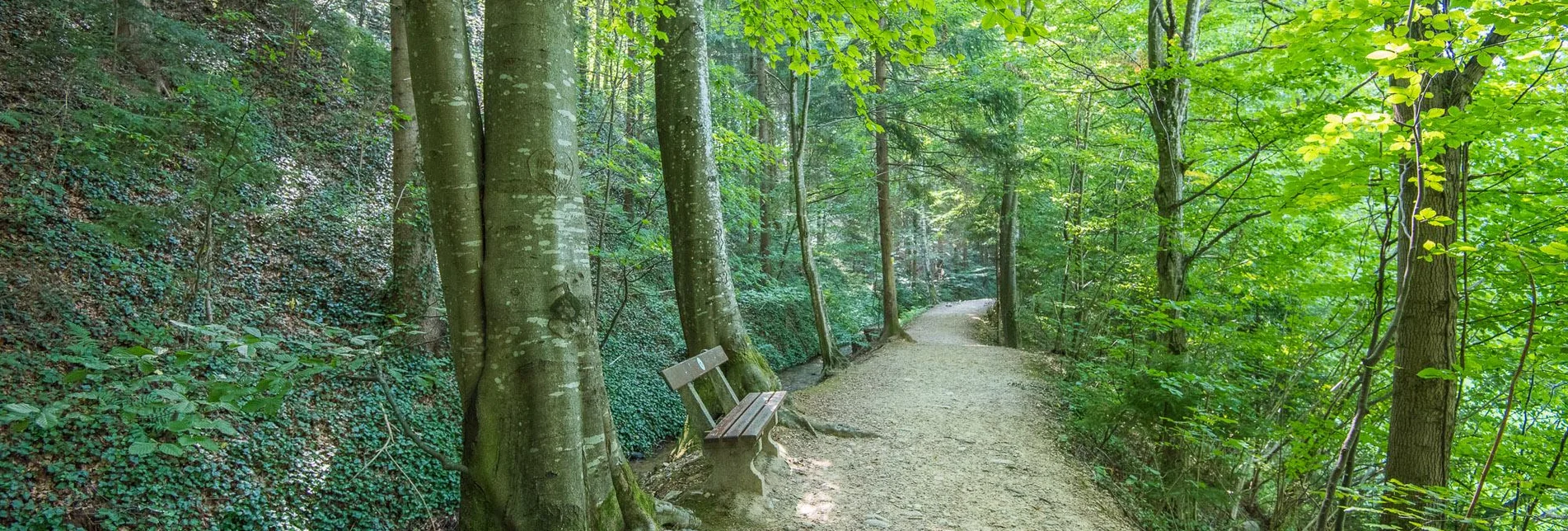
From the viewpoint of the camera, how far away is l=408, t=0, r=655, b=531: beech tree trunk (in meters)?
2.80

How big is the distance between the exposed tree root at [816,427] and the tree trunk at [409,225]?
4.55m

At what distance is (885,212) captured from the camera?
12.4 m

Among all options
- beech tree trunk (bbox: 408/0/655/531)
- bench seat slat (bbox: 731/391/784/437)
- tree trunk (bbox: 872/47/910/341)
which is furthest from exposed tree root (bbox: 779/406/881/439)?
tree trunk (bbox: 872/47/910/341)

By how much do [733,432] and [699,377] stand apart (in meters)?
1.22

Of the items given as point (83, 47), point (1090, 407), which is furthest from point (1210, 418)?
point (83, 47)

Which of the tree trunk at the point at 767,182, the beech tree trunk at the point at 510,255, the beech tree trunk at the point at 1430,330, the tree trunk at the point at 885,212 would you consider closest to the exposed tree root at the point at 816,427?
the beech tree trunk at the point at 510,255

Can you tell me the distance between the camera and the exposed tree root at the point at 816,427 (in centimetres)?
595

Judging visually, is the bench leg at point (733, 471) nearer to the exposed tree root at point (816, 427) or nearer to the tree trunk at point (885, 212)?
the exposed tree root at point (816, 427)

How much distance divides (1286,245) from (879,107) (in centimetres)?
667

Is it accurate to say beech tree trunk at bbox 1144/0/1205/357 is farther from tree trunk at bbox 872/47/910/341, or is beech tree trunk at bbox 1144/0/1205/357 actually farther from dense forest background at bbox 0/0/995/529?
tree trunk at bbox 872/47/910/341

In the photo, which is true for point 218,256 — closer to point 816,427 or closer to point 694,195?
point 694,195

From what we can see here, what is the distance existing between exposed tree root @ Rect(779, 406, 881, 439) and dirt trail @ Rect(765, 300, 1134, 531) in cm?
10

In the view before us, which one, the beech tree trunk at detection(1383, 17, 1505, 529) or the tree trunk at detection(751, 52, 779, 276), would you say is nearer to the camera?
the beech tree trunk at detection(1383, 17, 1505, 529)

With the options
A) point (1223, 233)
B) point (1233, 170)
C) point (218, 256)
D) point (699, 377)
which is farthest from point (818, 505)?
point (218, 256)
